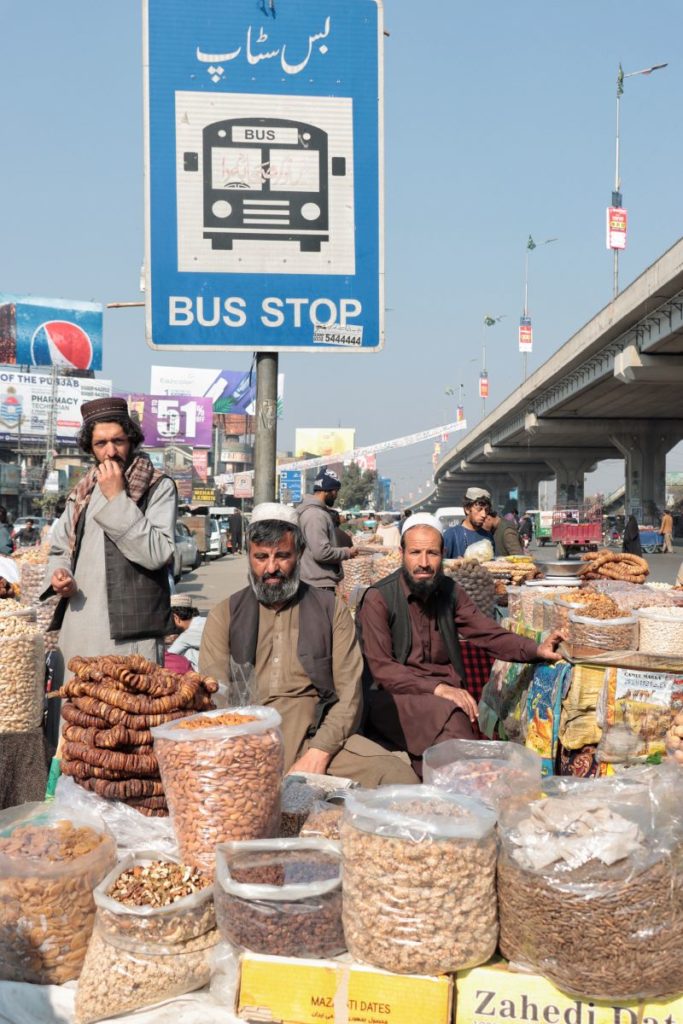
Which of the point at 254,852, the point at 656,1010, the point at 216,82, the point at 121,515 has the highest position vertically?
the point at 216,82

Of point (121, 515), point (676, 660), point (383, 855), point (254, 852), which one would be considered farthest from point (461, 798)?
point (676, 660)

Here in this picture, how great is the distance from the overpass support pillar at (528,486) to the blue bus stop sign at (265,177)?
3190 inches

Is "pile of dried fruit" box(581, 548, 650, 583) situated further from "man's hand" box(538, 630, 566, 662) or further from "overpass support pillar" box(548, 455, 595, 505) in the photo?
"overpass support pillar" box(548, 455, 595, 505)

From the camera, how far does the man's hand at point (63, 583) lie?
367cm

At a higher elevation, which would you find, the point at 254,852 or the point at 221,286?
the point at 221,286

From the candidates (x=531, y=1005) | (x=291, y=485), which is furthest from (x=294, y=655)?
(x=291, y=485)

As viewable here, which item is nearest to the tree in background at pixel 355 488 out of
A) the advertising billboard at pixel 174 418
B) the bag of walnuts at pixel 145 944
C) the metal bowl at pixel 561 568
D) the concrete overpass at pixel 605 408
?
the concrete overpass at pixel 605 408

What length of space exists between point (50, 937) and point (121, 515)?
1.50 m

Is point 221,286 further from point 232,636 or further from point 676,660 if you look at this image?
point 676,660

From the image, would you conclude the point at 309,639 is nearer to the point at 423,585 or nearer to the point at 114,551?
the point at 114,551

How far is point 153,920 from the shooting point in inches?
98.5

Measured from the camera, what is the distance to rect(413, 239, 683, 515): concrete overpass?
28.7 meters

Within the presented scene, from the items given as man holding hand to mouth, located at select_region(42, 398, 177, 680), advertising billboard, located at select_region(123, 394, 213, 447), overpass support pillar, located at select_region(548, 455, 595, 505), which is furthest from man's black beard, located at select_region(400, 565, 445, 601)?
overpass support pillar, located at select_region(548, 455, 595, 505)

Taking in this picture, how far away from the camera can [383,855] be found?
2359 millimetres
